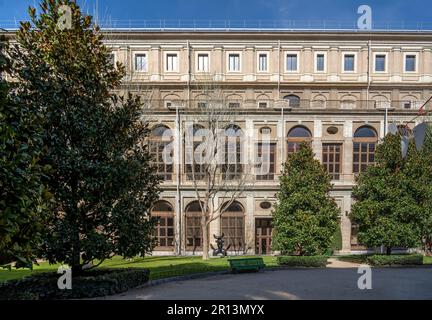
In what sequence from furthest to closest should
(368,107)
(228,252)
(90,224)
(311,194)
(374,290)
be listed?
(368,107) → (228,252) → (311,194) → (374,290) → (90,224)

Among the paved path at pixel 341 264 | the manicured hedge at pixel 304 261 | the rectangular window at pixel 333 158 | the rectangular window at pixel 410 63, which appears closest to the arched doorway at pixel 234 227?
the paved path at pixel 341 264

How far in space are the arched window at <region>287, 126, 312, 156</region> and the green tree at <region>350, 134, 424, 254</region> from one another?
768cm

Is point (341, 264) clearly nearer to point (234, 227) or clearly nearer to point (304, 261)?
point (304, 261)

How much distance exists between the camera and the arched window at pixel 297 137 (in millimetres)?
26816

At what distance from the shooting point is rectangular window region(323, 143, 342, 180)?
2673 centimetres

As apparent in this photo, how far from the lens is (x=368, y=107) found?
92.0 feet

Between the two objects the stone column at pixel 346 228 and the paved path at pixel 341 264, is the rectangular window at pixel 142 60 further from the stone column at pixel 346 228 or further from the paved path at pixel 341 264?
the paved path at pixel 341 264

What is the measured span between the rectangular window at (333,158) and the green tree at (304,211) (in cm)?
790

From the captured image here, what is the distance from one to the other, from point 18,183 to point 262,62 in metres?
30.4

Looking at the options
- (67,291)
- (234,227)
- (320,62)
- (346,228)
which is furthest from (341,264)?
(320,62)
